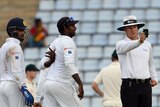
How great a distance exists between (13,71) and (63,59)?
27.2 inches

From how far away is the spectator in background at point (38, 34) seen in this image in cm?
2120

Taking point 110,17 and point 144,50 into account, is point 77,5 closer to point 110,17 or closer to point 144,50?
point 110,17

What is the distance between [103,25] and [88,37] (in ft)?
1.74

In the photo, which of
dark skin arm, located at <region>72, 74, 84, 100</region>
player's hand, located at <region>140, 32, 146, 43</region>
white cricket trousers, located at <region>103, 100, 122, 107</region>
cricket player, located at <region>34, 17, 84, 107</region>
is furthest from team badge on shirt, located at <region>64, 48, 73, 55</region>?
white cricket trousers, located at <region>103, 100, 122, 107</region>

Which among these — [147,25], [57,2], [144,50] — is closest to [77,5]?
[57,2]

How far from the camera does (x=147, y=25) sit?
21.1 meters

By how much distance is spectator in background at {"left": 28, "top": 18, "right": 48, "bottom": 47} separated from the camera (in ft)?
69.6

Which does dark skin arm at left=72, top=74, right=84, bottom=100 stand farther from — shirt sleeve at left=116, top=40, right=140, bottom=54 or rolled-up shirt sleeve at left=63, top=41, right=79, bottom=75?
shirt sleeve at left=116, top=40, right=140, bottom=54

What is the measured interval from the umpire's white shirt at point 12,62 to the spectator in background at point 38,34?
9202 mm

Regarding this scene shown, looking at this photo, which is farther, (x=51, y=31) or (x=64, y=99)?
(x=51, y=31)

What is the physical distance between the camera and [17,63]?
11781 mm

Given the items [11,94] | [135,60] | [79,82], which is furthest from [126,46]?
[11,94]

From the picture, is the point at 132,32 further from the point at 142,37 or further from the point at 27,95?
the point at 27,95

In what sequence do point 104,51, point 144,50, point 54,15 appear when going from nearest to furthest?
point 144,50
point 104,51
point 54,15
